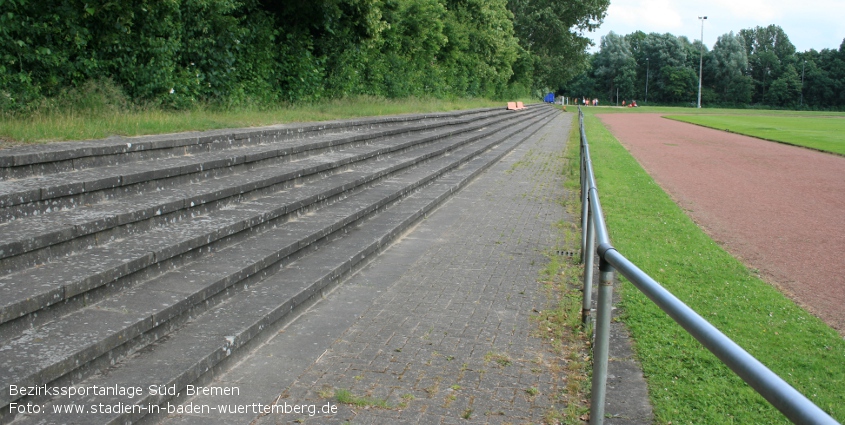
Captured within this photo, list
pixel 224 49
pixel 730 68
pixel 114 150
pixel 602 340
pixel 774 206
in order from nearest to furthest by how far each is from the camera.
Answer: pixel 602 340 < pixel 114 150 < pixel 774 206 < pixel 224 49 < pixel 730 68

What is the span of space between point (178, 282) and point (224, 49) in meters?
9.00

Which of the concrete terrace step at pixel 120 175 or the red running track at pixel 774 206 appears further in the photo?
the red running track at pixel 774 206

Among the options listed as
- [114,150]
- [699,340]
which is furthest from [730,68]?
[699,340]

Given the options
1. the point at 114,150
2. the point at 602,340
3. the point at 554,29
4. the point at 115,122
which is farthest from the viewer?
the point at 554,29

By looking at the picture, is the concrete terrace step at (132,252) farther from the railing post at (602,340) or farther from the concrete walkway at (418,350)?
the railing post at (602,340)

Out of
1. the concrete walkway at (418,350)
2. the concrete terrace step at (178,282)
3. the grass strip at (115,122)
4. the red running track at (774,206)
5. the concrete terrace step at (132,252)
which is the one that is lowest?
the red running track at (774,206)

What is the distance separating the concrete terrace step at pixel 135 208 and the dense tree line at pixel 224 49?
3185 mm

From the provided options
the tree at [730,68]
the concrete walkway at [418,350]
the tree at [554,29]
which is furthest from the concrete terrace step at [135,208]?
the tree at [730,68]

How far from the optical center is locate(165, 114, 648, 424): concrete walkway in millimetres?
3504

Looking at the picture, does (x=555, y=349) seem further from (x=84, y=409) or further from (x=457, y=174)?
(x=457, y=174)

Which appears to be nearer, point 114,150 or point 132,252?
point 132,252

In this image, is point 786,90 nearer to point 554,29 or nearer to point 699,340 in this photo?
point 554,29

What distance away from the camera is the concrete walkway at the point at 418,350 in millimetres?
3504

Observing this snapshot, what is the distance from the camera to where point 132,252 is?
4.30 m
